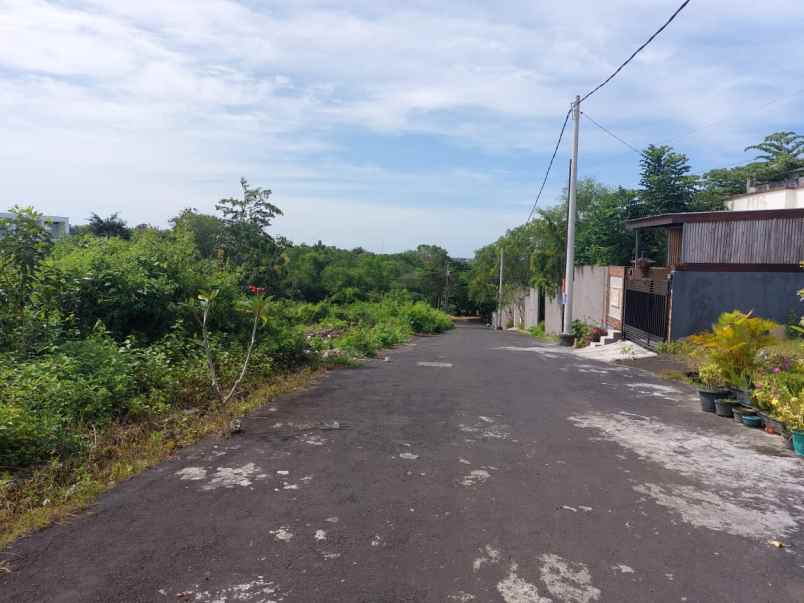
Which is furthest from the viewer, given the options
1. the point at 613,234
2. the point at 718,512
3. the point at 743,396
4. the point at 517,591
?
the point at 613,234

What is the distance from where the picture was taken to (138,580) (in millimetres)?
3766

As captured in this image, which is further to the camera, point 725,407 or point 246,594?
point 725,407

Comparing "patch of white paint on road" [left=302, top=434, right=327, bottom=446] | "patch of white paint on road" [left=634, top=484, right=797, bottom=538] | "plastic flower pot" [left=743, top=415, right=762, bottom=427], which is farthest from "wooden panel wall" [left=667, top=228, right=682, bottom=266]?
"patch of white paint on road" [left=302, top=434, right=327, bottom=446]

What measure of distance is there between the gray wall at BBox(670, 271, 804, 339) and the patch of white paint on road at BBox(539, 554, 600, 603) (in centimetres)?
1314

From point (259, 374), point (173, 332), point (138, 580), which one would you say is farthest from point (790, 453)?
point (173, 332)

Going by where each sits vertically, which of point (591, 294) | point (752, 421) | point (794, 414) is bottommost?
point (752, 421)

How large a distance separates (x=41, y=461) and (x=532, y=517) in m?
4.60

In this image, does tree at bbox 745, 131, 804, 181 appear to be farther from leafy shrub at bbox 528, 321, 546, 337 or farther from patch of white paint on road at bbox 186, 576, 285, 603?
patch of white paint on road at bbox 186, 576, 285, 603

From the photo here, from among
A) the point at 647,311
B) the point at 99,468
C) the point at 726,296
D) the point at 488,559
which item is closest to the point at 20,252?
the point at 99,468

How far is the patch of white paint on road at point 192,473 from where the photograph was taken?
5.59m

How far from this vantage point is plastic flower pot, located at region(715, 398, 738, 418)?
28.7ft

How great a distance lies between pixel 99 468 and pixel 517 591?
4184 mm

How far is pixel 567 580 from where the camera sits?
3.88 m

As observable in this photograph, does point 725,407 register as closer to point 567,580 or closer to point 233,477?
point 567,580
